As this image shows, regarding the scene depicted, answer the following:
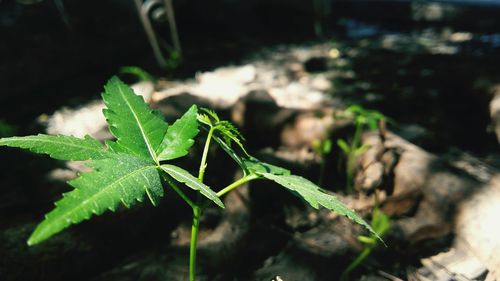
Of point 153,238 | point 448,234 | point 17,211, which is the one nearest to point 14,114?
point 17,211

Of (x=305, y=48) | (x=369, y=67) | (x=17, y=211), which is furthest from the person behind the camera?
(x=305, y=48)

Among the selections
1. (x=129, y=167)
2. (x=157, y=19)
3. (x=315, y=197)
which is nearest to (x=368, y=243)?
(x=315, y=197)

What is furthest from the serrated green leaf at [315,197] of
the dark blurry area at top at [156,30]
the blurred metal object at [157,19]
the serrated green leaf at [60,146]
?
the blurred metal object at [157,19]

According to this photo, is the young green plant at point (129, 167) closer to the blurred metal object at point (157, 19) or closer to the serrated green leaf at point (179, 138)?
the serrated green leaf at point (179, 138)

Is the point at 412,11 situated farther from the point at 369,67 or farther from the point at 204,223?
the point at 204,223

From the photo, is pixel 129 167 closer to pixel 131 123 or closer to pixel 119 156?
pixel 119 156
